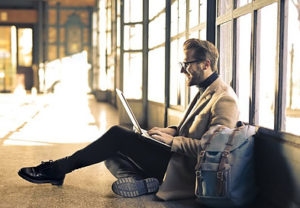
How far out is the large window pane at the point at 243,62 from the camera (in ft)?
11.1

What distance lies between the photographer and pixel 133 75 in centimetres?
838

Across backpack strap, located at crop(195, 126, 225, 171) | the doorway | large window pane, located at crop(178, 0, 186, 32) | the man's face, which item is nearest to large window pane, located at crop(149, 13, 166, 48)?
large window pane, located at crop(178, 0, 186, 32)

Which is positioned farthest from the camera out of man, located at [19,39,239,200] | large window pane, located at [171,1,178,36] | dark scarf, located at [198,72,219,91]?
large window pane, located at [171,1,178,36]

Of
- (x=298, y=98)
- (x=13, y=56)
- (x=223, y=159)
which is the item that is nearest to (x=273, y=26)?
(x=298, y=98)

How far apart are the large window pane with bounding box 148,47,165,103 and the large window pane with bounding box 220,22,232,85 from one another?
9.44 ft

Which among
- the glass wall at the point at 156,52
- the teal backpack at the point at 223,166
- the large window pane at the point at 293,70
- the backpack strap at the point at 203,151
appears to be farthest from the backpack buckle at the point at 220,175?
the glass wall at the point at 156,52

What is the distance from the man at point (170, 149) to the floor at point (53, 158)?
0.11m

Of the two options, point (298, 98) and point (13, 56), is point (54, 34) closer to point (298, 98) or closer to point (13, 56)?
point (13, 56)

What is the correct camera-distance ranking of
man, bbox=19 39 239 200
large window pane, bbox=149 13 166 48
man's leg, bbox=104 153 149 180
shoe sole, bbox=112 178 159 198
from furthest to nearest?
1. large window pane, bbox=149 13 166 48
2. man's leg, bbox=104 153 149 180
3. shoe sole, bbox=112 178 159 198
4. man, bbox=19 39 239 200

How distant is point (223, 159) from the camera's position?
2703mm

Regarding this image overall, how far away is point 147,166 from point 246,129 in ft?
2.51

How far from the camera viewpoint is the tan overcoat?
2900 mm

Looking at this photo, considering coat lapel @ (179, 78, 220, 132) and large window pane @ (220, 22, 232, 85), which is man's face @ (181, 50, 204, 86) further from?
large window pane @ (220, 22, 232, 85)

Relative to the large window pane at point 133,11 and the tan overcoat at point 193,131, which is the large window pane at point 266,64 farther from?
the large window pane at point 133,11
